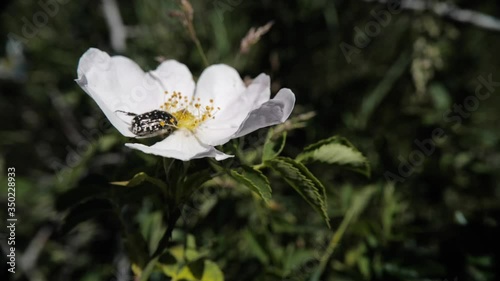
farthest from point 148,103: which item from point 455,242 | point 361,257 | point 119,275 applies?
point 455,242

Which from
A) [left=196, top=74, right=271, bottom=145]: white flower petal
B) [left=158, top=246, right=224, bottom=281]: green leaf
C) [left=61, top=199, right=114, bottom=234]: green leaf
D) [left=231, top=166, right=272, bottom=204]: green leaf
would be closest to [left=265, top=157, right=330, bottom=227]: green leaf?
[left=231, top=166, right=272, bottom=204]: green leaf

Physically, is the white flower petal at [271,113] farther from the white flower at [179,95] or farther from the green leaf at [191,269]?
the green leaf at [191,269]

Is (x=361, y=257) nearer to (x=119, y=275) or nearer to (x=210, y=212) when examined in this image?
(x=210, y=212)

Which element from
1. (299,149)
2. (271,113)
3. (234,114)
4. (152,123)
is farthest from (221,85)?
(299,149)

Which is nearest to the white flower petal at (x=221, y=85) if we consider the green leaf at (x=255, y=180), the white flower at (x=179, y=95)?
the white flower at (x=179, y=95)

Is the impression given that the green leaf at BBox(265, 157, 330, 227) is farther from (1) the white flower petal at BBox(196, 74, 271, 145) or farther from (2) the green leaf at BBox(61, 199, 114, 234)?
(2) the green leaf at BBox(61, 199, 114, 234)

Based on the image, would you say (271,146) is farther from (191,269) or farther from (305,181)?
(191,269)
